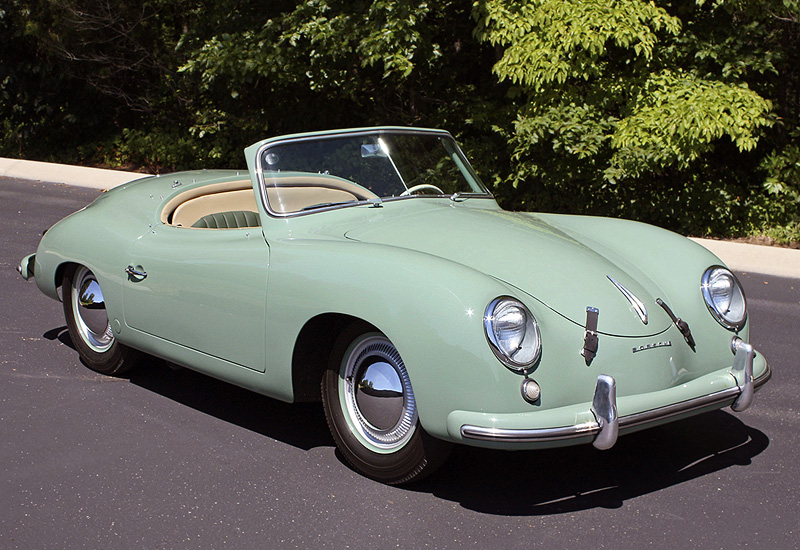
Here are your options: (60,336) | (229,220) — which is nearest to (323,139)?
(229,220)

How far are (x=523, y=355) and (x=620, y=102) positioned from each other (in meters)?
7.80

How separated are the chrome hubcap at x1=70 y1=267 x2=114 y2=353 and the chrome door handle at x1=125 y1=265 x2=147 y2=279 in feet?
1.42

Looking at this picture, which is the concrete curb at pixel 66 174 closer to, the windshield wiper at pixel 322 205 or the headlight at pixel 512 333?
the windshield wiper at pixel 322 205

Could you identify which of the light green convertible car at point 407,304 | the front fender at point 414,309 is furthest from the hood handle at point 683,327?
the front fender at point 414,309

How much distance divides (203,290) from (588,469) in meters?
1.93

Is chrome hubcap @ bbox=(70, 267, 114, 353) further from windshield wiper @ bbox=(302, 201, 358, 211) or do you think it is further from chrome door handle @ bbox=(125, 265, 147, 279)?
windshield wiper @ bbox=(302, 201, 358, 211)

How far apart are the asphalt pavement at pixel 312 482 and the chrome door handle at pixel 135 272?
666 mm

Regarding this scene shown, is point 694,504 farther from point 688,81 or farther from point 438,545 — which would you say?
point 688,81

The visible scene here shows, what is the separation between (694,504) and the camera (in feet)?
11.8

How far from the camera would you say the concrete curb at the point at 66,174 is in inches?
560

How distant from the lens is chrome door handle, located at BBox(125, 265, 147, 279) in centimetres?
466

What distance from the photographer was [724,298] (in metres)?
4.16

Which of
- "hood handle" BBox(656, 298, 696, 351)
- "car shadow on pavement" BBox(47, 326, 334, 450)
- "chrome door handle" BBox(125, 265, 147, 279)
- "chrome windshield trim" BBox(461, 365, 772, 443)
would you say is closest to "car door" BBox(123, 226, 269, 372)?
"chrome door handle" BBox(125, 265, 147, 279)

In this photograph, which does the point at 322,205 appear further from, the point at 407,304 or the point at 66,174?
the point at 66,174
